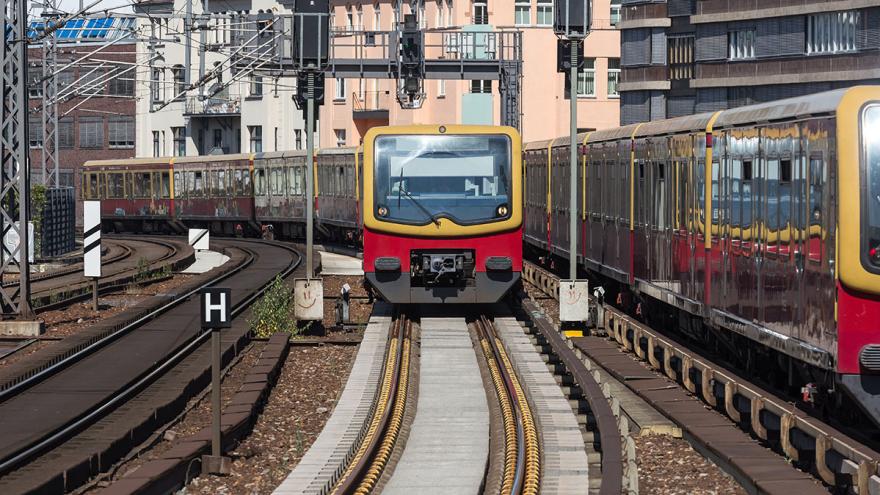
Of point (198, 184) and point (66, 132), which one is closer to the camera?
point (198, 184)

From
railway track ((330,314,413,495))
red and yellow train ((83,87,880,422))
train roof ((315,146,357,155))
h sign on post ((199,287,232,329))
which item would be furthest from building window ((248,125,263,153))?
h sign on post ((199,287,232,329))

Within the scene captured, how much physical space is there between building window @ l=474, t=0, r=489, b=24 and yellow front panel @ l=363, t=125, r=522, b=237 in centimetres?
4569

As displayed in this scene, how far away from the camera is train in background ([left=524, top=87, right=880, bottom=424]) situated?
1245cm

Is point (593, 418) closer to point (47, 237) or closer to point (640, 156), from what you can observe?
point (640, 156)

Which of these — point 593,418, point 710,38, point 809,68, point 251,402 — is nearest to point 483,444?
point 593,418

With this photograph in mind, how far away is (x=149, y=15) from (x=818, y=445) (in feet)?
80.1

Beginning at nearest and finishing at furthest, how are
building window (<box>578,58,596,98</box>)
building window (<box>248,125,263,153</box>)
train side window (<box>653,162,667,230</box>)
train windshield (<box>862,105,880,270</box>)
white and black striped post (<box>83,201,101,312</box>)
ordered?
train windshield (<box>862,105,880,270</box>)
train side window (<box>653,162,667,230</box>)
white and black striped post (<box>83,201,101,312</box>)
building window (<box>578,58,596,98</box>)
building window (<box>248,125,263,153</box>)

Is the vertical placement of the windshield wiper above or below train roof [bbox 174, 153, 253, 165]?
below

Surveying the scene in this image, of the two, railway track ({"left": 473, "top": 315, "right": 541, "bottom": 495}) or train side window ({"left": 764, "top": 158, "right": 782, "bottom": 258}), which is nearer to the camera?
railway track ({"left": 473, "top": 315, "right": 541, "bottom": 495})

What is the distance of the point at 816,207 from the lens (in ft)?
43.5

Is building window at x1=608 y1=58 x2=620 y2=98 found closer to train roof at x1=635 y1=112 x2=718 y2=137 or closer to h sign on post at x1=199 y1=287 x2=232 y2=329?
train roof at x1=635 y1=112 x2=718 y2=137

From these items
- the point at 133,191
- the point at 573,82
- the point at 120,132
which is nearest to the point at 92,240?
the point at 573,82

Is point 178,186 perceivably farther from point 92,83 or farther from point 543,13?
point 543,13

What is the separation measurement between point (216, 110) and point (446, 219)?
58.1m
